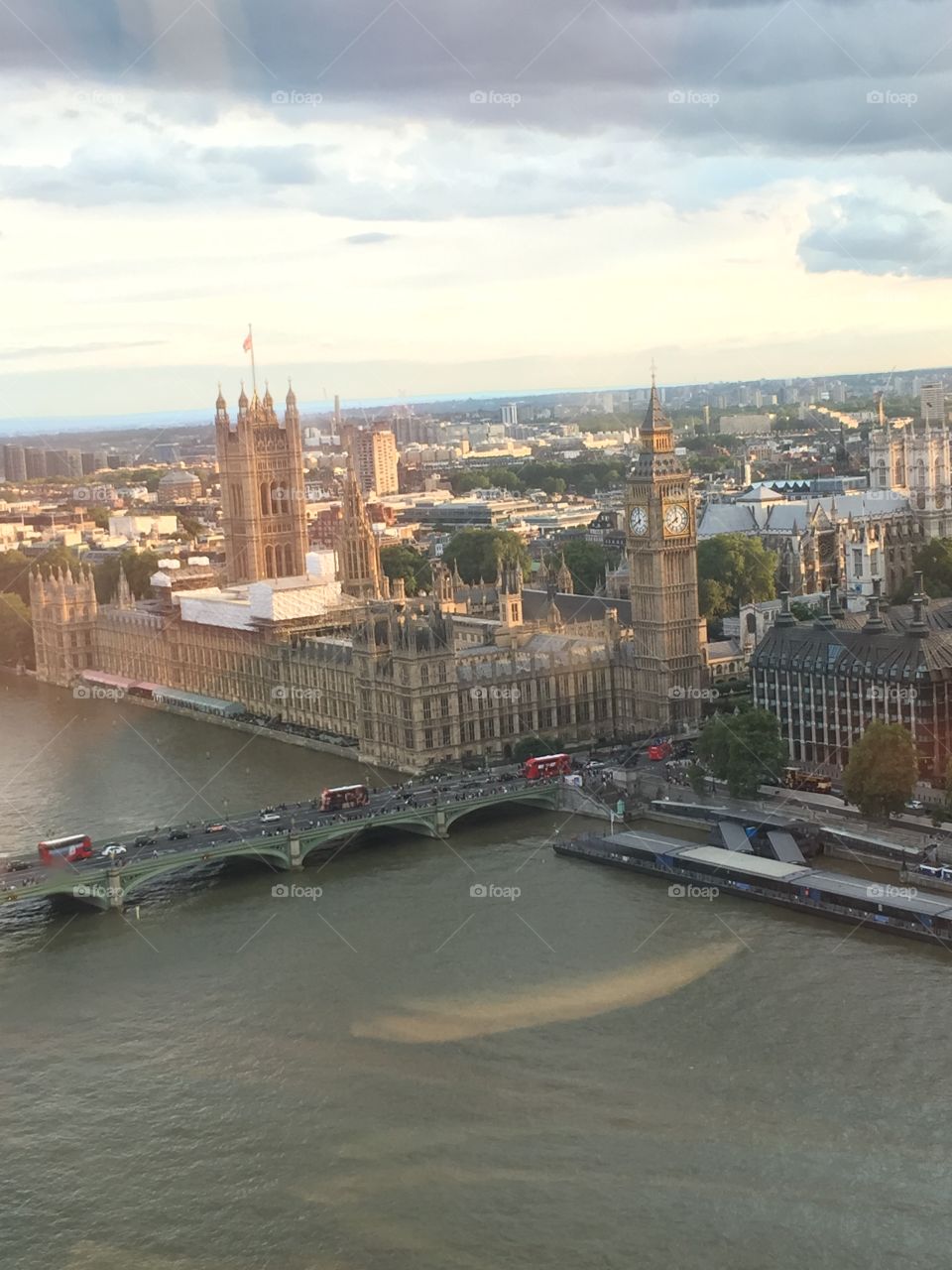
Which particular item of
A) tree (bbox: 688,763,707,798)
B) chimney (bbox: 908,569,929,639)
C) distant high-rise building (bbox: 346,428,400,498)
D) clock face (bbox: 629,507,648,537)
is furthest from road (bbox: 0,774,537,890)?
distant high-rise building (bbox: 346,428,400,498)

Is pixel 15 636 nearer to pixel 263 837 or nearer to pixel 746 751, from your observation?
pixel 263 837

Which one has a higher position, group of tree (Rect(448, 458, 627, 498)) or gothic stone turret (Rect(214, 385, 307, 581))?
gothic stone turret (Rect(214, 385, 307, 581))

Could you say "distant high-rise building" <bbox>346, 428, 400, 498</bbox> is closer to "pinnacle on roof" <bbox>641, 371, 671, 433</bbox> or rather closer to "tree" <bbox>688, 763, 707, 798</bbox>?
"pinnacle on roof" <bbox>641, 371, 671, 433</bbox>

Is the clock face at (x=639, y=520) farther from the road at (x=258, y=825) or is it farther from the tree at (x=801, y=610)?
the tree at (x=801, y=610)

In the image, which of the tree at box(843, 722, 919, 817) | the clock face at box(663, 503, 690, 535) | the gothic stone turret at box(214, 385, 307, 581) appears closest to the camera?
the tree at box(843, 722, 919, 817)

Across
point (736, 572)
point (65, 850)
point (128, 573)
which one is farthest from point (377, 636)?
point (128, 573)

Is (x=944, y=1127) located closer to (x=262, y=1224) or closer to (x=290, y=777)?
(x=262, y=1224)
